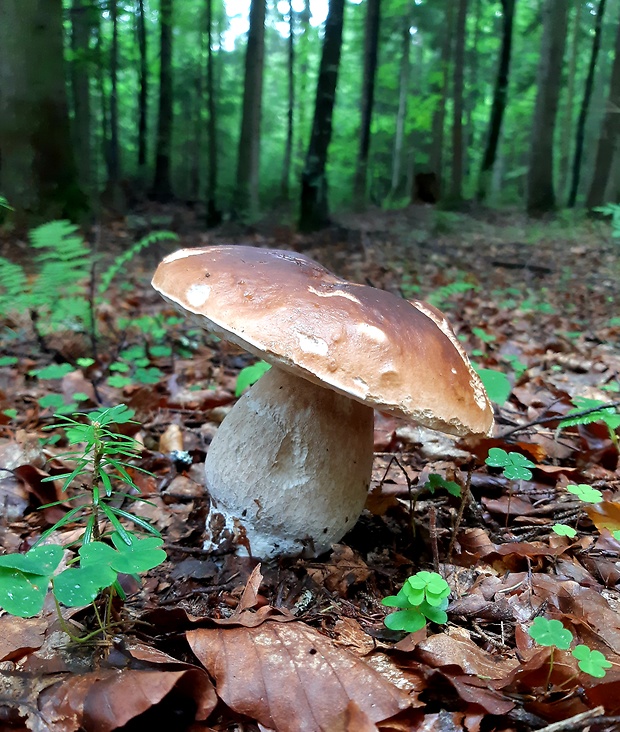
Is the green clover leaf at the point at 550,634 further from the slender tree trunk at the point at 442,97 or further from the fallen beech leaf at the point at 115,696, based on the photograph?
the slender tree trunk at the point at 442,97

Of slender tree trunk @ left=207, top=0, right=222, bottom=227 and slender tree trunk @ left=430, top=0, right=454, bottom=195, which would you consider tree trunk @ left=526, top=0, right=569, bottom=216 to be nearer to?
slender tree trunk @ left=430, top=0, right=454, bottom=195

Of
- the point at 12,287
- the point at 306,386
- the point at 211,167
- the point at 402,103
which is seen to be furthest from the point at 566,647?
the point at 402,103

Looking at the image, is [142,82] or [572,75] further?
[572,75]

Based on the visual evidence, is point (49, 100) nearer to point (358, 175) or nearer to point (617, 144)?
point (358, 175)

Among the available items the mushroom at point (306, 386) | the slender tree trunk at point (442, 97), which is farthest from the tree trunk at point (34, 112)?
the slender tree trunk at point (442, 97)

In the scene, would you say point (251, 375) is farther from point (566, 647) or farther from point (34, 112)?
point (34, 112)

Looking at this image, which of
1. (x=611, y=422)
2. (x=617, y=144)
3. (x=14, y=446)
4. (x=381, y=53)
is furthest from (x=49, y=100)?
(x=381, y=53)
